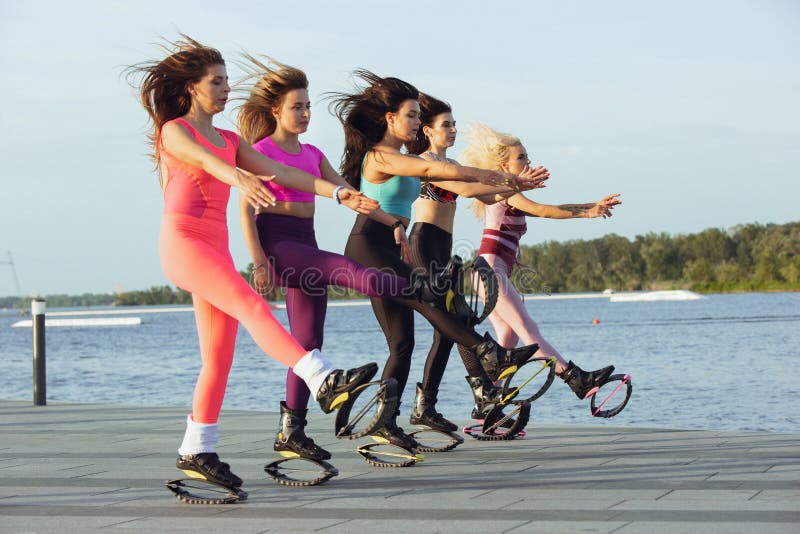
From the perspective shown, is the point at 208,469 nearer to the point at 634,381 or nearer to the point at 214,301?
the point at 214,301

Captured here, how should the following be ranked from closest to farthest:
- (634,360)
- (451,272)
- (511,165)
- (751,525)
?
(751,525), (451,272), (511,165), (634,360)

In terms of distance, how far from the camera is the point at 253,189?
15.3ft

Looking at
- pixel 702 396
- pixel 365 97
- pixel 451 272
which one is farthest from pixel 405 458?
pixel 702 396

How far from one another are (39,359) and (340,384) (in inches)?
300

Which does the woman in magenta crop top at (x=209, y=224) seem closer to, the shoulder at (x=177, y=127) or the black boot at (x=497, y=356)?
the shoulder at (x=177, y=127)

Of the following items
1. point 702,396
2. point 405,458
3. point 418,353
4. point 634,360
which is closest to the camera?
point 405,458

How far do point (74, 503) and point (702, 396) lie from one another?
12443 mm

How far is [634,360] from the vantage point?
2728 centimetres

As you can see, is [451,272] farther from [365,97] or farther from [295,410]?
[365,97]

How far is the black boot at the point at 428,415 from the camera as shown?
280 inches

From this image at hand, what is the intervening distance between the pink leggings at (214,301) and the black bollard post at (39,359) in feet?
21.0

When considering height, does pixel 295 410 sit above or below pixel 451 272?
below

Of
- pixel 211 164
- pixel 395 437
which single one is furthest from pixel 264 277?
pixel 395 437

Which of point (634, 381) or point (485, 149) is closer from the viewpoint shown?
point (485, 149)
